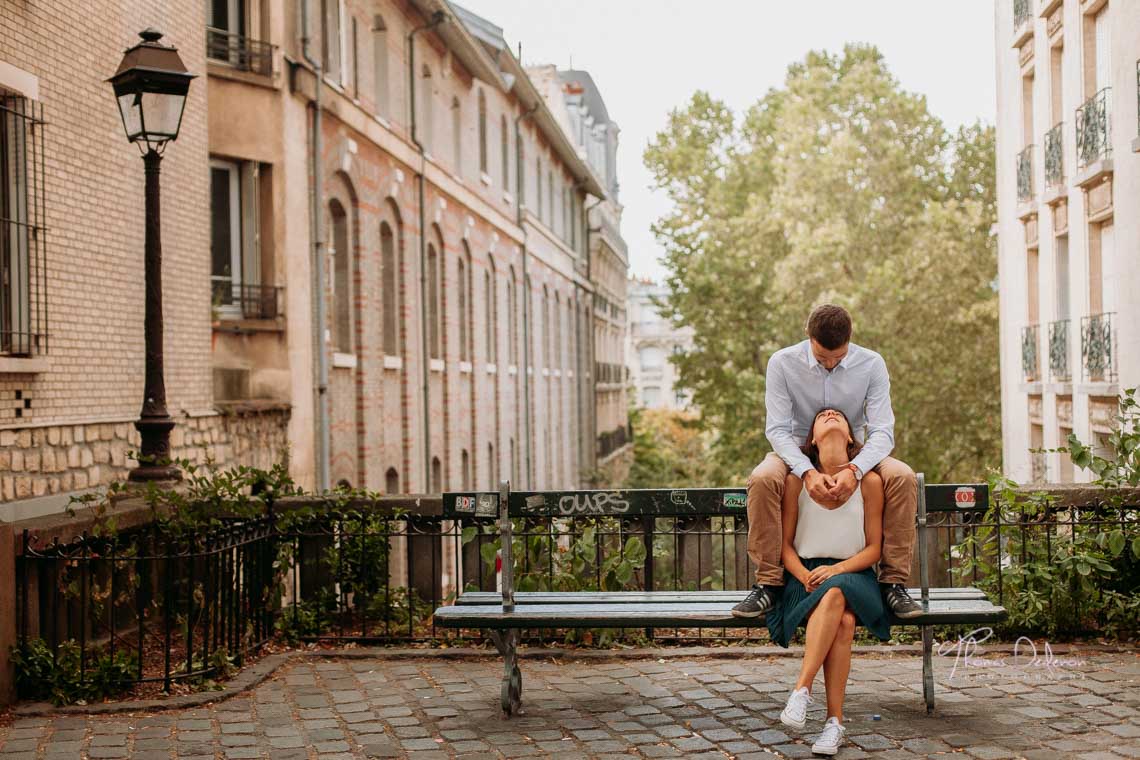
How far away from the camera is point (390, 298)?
24.1 m

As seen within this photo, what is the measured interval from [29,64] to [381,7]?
12.6m

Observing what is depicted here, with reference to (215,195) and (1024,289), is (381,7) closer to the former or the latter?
(215,195)

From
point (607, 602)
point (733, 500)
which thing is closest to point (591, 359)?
point (733, 500)

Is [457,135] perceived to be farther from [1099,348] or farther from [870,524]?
[870,524]

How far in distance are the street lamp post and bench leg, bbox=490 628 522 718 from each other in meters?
3.83

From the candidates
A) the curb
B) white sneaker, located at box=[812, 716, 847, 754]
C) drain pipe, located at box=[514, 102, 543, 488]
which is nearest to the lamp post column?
the curb

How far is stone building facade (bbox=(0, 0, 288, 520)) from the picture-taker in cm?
1112

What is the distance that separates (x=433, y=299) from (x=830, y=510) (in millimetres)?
20875

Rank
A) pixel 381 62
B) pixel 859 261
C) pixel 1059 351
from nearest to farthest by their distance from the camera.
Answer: pixel 1059 351, pixel 381 62, pixel 859 261

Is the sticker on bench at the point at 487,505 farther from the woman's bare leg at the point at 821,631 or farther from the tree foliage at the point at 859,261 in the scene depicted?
the tree foliage at the point at 859,261

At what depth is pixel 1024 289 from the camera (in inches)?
1000

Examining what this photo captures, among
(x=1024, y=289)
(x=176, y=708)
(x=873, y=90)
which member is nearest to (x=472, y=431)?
(x=1024, y=289)

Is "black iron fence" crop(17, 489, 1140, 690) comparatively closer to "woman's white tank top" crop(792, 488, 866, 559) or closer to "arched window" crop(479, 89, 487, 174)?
"woman's white tank top" crop(792, 488, 866, 559)

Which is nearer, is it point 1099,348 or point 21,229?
point 21,229
